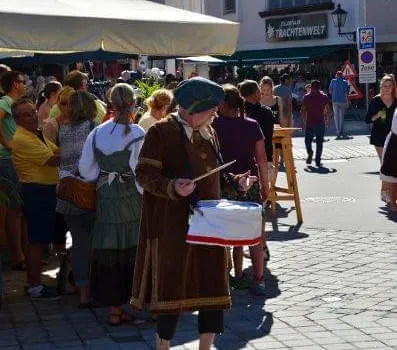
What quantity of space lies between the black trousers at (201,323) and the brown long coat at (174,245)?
0.07 meters

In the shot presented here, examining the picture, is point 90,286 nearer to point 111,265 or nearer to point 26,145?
point 111,265

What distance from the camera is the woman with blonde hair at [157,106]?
8633 millimetres

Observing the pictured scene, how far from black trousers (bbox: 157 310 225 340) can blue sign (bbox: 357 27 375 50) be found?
18360 mm

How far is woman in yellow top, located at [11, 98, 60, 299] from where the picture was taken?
25.2 ft

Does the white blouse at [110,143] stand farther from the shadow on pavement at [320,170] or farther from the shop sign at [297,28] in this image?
the shop sign at [297,28]

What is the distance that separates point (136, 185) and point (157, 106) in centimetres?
184

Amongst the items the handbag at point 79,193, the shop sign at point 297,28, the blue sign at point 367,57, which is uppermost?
the shop sign at point 297,28

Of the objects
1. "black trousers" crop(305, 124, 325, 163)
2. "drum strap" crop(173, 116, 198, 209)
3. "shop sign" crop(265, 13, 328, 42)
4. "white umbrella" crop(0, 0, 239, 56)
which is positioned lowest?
"black trousers" crop(305, 124, 325, 163)

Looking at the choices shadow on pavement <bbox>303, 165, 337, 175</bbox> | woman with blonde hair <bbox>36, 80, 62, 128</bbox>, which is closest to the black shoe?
shadow on pavement <bbox>303, 165, 337, 175</bbox>

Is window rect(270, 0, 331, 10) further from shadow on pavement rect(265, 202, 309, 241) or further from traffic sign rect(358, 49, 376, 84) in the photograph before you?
shadow on pavement rect(265, 202, 309, 241)

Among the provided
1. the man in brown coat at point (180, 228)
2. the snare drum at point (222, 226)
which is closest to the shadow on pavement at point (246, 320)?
Result: the man in brown coat at point (180, 228)

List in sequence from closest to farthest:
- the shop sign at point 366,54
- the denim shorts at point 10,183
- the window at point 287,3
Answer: the denim shorts at point 10,183, the shop sign at point 366,54, the window at point 287,3

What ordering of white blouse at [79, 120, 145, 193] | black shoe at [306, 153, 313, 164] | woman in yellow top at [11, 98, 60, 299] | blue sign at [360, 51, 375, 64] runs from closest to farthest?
white blouse at [79, 120, 145, 193]
woman in yellow top at [11, 98, 60, 299]
black shoe at [306, 153, 313, 164]
blue sign at [360, 51, 375, 64]

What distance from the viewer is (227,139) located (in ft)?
25.5
